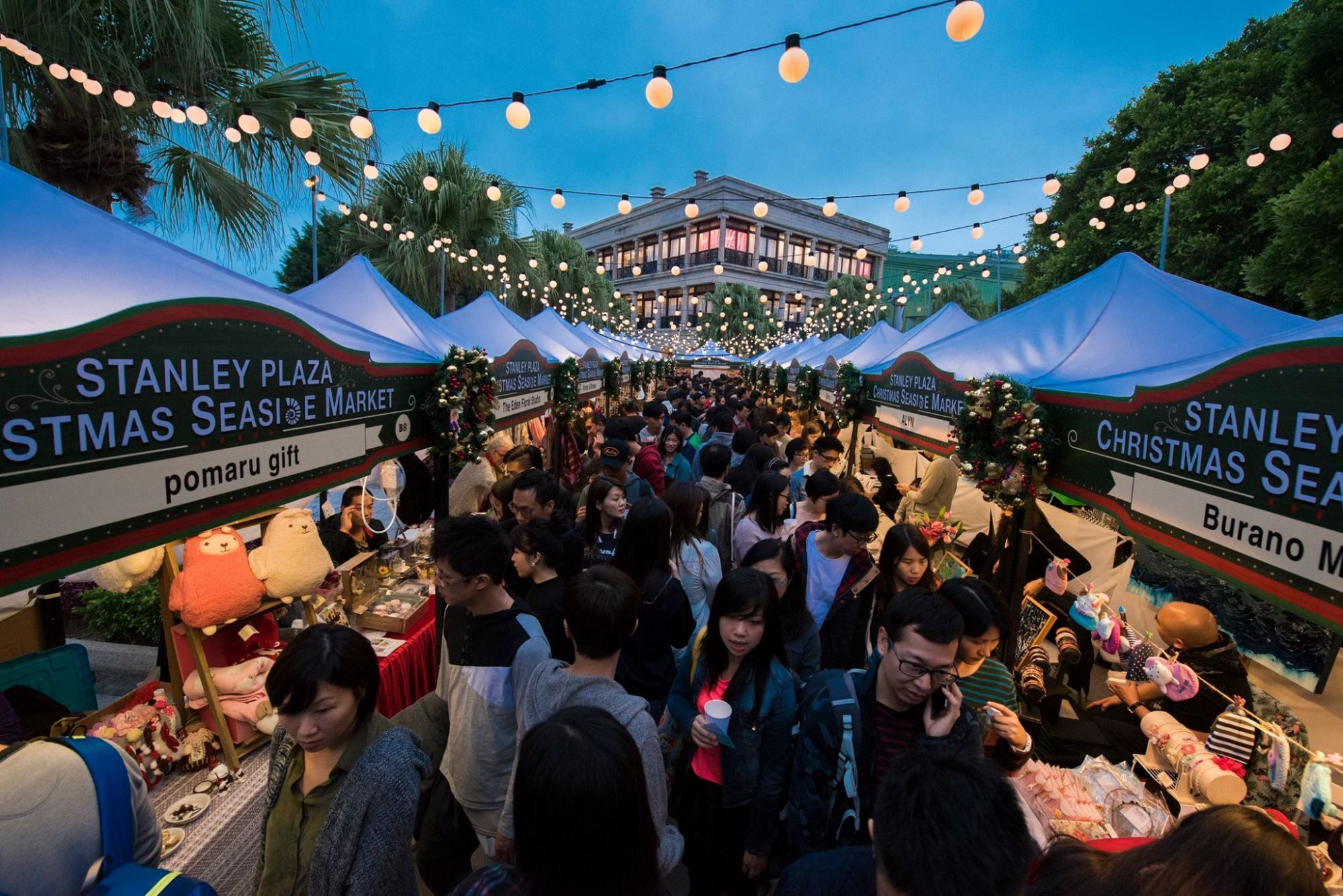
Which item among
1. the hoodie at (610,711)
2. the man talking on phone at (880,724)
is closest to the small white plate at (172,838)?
the hoodie at (610,711)

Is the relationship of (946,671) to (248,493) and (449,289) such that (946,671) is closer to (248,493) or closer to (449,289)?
(248,493)

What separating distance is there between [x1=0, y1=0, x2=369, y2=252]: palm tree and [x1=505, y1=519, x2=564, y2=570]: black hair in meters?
4.60

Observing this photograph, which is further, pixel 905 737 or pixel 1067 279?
pixel 1067 279

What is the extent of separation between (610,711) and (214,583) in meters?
3.01

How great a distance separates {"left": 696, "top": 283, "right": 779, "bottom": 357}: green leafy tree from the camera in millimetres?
37812

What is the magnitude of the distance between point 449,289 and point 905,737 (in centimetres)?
1530

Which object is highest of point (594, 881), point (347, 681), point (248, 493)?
point (248, 493)

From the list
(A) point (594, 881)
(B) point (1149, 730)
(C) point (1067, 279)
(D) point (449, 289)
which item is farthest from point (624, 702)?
(C) point (1067, 279)

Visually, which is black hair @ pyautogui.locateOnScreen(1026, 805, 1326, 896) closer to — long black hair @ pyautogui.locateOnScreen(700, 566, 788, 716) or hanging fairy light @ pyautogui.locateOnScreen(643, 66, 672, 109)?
long black hair @ pyautogui.locateOnScreen(700, 566, 788, 716)

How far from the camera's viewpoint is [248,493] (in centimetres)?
230

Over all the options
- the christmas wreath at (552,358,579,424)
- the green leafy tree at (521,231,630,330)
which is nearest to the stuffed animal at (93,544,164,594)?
the christmas wreath at (552,358,579,424)

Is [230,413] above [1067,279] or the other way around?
the other way around

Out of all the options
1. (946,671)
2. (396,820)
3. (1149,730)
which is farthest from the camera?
(1149,730)

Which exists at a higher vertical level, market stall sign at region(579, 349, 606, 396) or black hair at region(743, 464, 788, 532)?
market stall sign at region(579, 349, 606, 396)
